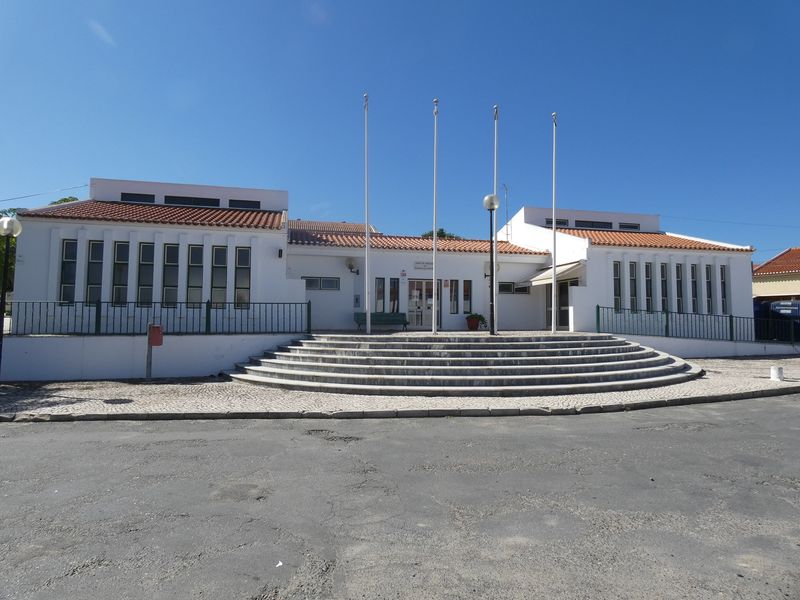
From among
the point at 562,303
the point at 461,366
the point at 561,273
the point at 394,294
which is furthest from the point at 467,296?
the point at 461,366

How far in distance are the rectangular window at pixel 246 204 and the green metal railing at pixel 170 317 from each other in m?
7.28

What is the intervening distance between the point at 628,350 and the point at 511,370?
4842 mm

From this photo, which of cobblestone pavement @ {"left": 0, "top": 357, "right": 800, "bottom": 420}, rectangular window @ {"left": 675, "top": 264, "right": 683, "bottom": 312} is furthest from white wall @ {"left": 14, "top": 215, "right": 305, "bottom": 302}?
rectangular window @ {"left": 675, "top": 264, "right": 683, "bottom": 312}

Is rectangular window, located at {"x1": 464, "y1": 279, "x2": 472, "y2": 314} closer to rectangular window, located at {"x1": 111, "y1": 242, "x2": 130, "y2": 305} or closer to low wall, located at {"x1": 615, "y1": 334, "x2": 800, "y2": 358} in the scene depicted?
low wall, located at {"x1": 615, "y1": 334, "x2": 800, "y2": 358}

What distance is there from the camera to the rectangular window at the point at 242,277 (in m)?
16.3

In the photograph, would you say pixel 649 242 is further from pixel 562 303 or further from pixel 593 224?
pixel 593 224

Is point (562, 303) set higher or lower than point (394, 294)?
lower

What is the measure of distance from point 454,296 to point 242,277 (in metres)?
8.75

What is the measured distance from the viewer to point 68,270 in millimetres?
15359

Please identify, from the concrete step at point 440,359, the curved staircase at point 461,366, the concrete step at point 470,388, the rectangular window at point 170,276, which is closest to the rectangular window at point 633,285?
the curved staircase at point 461,366

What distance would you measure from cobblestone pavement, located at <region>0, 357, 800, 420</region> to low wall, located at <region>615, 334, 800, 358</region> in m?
4.18

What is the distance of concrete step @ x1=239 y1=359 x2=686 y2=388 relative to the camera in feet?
35.6

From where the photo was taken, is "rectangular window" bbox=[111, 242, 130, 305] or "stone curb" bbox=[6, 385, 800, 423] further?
"rectangular window" bbox=[111, 242, 130, 305]

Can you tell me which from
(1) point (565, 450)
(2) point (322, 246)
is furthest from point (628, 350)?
(2) point (322, 246)
